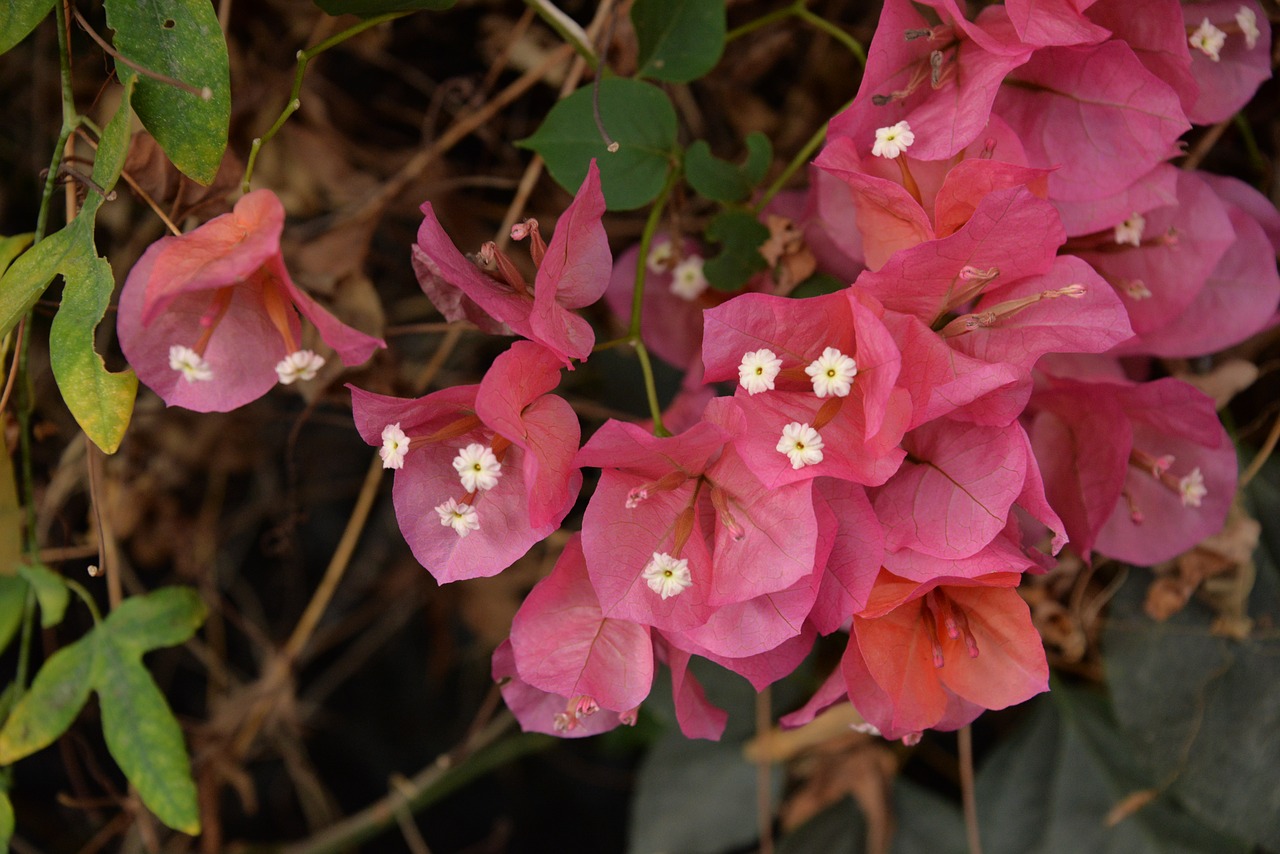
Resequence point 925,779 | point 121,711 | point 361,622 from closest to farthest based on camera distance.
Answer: point 121,711 < point 925,779 < point 361,622

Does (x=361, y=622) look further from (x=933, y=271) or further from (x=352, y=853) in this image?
(x=933, y=271)

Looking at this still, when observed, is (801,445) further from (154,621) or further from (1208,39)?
(154,621)

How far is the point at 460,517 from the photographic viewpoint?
1.76 feet

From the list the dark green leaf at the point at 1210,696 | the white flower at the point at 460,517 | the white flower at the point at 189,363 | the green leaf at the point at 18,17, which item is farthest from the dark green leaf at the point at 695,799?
the green leaf at the point at 18,17

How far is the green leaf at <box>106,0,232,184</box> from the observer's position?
539mm

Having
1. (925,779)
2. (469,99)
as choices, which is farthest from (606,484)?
(925,779)

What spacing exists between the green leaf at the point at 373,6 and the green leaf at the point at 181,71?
67 millimetres

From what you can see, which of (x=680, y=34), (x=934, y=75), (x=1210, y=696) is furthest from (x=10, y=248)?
(x=1210, y=696)

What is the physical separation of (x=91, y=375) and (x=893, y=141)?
48 centimetres

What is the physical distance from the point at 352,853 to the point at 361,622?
296mm

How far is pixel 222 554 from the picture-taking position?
3.84 ft

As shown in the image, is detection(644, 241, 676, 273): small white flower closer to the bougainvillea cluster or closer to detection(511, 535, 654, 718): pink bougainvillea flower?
the bougainvillea cluster

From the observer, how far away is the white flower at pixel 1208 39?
594 millimetres

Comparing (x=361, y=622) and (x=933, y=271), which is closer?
(x=933, y=271)
